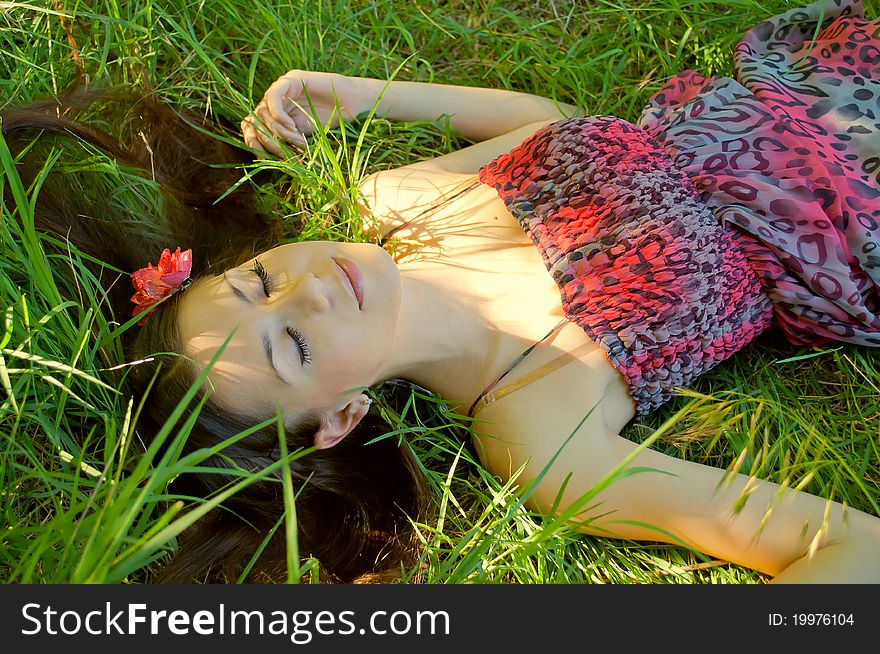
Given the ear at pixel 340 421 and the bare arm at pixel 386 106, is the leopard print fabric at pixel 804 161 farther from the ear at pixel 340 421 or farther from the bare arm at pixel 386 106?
the ear at pixel 340 421

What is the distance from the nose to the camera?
201cm

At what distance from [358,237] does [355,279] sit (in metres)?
0.63

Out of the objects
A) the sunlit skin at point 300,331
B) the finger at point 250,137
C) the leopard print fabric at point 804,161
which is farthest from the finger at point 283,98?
the leopard print fabric at point 804,161

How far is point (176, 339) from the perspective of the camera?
2.11m

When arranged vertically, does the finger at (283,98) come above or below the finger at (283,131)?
above

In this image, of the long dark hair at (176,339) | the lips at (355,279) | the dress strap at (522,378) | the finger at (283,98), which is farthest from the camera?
the finger at (283,98)

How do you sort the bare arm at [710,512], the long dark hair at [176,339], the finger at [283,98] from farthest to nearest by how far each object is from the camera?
1. the finger at [283,98]
2. the long dark hair at [176,339]
3. the bare arm at [710,512]

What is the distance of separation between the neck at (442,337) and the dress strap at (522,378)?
5cm

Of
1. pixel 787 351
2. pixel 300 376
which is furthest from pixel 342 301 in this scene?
pixel 787 351

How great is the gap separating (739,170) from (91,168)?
2.03 m

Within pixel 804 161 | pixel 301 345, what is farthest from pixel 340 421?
pixel 804 161

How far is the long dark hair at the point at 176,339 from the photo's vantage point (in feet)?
7.19

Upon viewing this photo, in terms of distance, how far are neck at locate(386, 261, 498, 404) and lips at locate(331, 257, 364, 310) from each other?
23 cm

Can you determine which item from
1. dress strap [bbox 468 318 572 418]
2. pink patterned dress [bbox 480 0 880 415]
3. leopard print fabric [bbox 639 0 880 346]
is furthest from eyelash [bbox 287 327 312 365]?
leopard print fabric [bbox 639 0 880 346]
